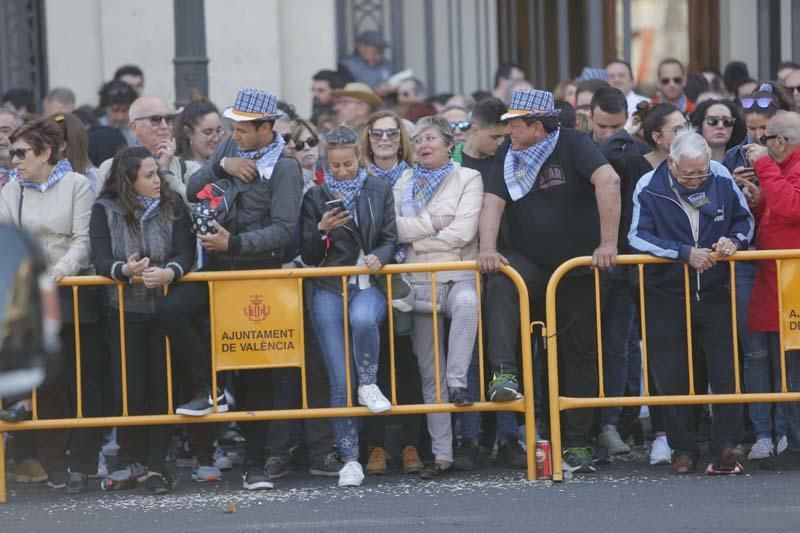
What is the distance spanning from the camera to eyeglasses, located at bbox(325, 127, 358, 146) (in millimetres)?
9070

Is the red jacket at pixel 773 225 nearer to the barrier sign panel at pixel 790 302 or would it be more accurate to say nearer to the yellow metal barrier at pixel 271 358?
the barrier sign panel at pixel 790 302

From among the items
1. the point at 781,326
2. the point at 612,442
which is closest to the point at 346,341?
the point at 612,442

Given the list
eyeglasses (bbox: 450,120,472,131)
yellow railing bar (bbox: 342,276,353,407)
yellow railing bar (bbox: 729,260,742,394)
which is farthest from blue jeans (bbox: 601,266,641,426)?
eyeglasses (bbox: 450,120,472,131)

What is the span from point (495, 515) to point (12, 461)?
3.35 m

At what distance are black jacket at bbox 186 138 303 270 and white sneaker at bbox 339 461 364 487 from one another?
1.19 metres

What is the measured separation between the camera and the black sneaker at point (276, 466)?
927 centimetres

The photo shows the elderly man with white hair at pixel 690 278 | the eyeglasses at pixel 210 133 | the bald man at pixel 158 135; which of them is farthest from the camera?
the eyeglasses at pixel 210 133

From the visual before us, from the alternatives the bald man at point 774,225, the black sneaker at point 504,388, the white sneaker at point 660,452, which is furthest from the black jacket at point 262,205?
the bald man at point 774,225

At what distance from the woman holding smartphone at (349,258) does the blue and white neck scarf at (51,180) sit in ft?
4.61

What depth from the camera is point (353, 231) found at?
9.05 m

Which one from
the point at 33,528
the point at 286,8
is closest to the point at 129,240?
the point at 33,528

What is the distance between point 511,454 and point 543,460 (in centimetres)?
61

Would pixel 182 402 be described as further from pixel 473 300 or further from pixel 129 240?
Result: pixel 473 300

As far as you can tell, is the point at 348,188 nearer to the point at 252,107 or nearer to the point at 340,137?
the point at 340,137
